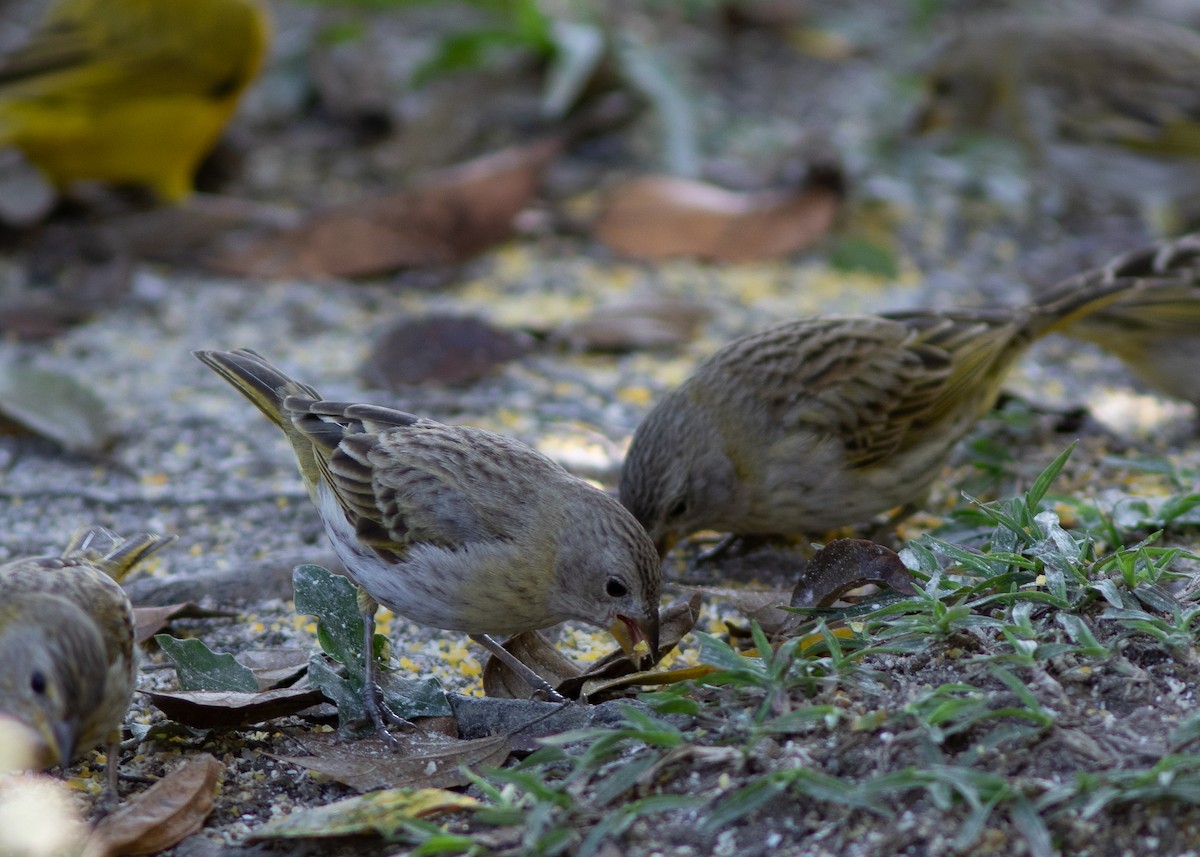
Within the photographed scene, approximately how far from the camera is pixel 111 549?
3793 mm

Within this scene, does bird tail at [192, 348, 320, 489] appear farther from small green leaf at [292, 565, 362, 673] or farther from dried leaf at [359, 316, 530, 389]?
dried leaf at [359, 316, 530, 389]

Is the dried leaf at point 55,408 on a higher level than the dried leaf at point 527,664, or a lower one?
higher

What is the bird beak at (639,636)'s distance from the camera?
3748 mm

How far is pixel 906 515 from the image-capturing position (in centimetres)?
487

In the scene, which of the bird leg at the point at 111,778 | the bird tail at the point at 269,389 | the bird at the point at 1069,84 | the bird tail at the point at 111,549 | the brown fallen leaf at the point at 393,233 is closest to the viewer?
the bird leg at the point at 111,778

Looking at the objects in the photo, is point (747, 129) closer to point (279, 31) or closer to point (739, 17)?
point (739, 17)

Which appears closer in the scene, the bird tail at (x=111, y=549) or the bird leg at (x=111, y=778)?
the bird leg at (x=111, y=778)

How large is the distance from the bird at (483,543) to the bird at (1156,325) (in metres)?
2.52

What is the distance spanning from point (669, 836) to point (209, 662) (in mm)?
1416

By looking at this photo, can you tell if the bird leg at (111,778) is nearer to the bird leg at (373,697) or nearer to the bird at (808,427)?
the bird leg at (373,697)

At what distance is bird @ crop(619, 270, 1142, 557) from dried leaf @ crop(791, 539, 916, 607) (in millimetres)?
836

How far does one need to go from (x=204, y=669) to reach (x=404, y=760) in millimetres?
630

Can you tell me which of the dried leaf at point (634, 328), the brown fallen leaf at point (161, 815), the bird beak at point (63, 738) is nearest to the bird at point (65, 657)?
the bird beak at point (63, 738)

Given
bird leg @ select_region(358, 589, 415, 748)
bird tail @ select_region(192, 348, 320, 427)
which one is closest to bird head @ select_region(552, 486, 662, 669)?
bird leg @ select_region(358, 589, 415, 748)
